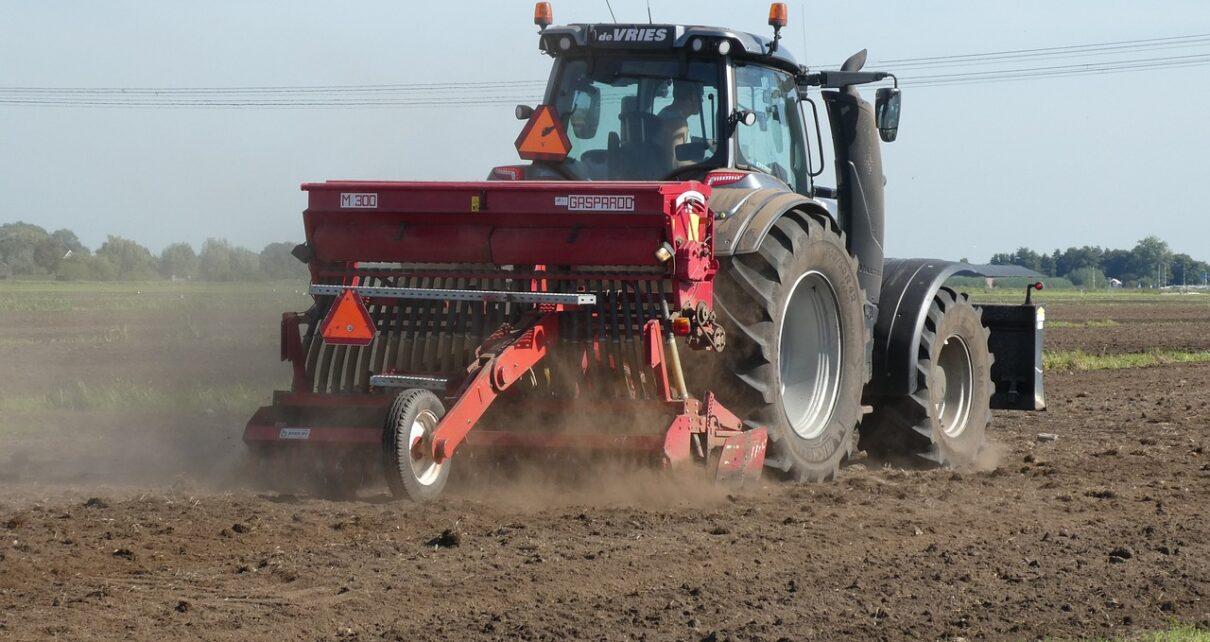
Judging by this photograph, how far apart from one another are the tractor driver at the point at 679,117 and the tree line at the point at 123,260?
14.9ft

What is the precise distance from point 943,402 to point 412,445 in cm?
426

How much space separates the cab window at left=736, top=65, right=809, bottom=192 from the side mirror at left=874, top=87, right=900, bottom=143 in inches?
19.7

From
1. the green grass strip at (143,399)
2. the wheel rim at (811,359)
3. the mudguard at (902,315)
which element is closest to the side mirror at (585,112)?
the wheel rim at (811,359)

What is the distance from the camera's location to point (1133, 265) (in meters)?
125

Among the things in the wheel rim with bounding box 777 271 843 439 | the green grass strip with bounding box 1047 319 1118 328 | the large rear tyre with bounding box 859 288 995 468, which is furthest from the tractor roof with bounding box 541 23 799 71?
the green grass strip with bounding box 1047 319 1118 328

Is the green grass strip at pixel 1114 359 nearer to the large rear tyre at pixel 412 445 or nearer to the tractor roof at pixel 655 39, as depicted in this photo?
Result: the tractor roof at pixel 655 39

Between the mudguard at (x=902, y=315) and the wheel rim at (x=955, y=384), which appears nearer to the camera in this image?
the mudguard at (x=902, y=315)

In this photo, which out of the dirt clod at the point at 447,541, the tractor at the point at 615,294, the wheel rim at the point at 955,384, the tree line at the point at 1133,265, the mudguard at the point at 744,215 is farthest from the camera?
the tree line at the point at 1133,265

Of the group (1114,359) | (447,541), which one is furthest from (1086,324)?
(447,541)

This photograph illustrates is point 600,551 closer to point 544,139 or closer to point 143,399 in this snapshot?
point 544,139

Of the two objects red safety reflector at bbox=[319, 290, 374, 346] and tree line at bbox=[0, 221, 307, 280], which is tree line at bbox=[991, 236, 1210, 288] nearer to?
tree line at bbox=[0, 221, 307, 280]

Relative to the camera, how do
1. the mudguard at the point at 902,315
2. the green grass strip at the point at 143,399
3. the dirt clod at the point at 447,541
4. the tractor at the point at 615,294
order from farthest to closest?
the green grass strip at the point at 143,399 → the mudguard at the point at 902,315 → the tractor at the point at 615,294 → the dirt clod at the point at 447,541

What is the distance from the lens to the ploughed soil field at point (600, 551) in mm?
4281

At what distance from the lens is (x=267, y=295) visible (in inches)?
469
